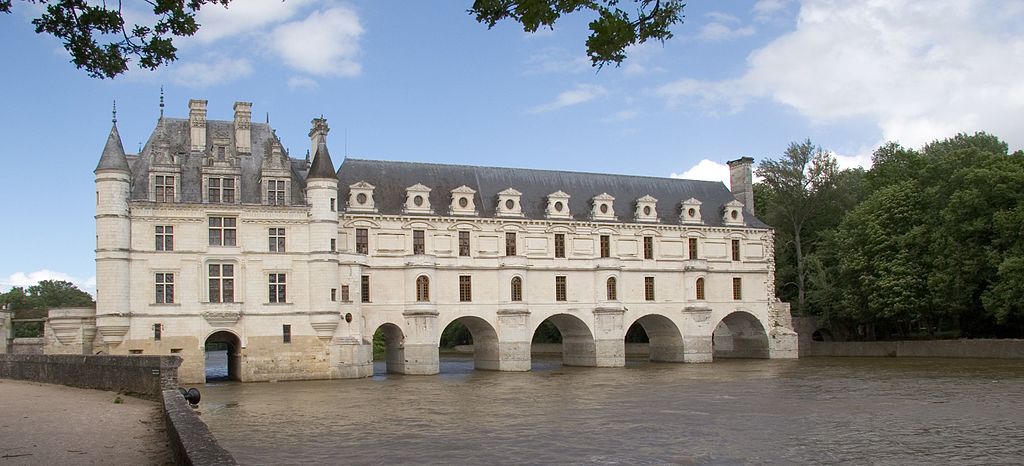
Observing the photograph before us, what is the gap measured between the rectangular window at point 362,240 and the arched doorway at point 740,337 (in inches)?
753

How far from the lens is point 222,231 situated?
35812 mm

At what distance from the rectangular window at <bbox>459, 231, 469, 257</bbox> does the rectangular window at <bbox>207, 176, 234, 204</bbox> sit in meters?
9.95

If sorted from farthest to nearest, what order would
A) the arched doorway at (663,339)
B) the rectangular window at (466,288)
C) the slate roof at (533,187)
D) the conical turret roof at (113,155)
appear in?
1. the arched doorway at (663,339)
2. the slate roof at (533,187)
3. the rectangular window at (466,288)
4. the conical turret roof at (113,155)

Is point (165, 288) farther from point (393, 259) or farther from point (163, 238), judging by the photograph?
point (393, 259)

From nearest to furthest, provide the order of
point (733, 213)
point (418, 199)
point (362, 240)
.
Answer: point (362, 240) → point (418, 199) → point (733, 213)

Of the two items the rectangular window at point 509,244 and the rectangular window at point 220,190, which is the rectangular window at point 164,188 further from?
the rectangular window at point 509,244

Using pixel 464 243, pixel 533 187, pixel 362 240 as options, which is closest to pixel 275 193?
pixel 362 240

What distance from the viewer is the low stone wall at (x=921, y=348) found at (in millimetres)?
42406

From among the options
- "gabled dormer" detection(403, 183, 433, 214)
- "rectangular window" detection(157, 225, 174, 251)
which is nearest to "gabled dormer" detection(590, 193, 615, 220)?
"gabled dormer" detection(403, 183, 433, 214)

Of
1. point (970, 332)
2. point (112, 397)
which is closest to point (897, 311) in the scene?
point (970, 332)

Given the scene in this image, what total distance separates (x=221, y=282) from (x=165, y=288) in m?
1.96

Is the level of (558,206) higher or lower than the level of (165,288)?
higher

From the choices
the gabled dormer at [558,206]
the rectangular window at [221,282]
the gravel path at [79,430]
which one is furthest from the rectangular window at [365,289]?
the gravel path at [79,430]

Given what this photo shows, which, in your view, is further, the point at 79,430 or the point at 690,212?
the point at 690,212
